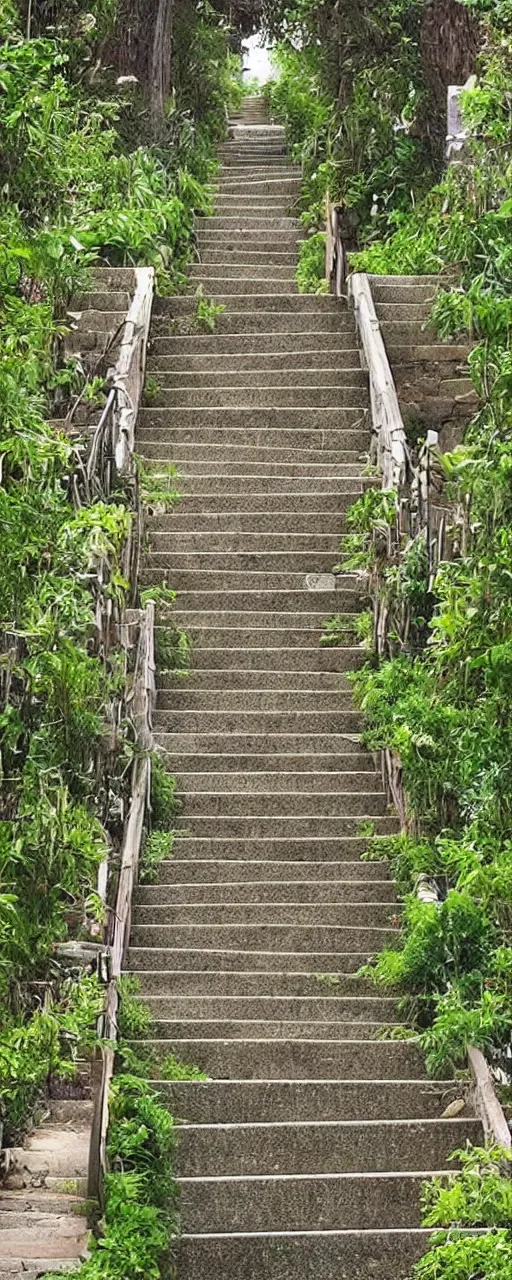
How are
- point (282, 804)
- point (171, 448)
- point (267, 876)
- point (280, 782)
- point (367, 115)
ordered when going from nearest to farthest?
point (267, 876) < point (282, 804) < point (280, 782) < point (171, 448) < point (367, 115)

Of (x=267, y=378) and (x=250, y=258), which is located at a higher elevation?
(x=250, y=258)

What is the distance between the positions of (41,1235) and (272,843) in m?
2.91

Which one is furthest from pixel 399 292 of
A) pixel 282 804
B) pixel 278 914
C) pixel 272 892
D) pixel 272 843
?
pixel 278 914

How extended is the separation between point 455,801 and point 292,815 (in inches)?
45.1

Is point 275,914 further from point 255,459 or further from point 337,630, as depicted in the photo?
point 255,459

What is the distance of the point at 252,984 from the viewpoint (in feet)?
26.7

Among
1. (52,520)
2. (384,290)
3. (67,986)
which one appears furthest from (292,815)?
(384,290)

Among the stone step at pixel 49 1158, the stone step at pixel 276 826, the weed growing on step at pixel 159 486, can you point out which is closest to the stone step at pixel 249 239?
the weed growing on step at pixel 159 486

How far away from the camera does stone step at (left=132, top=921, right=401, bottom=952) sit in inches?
331

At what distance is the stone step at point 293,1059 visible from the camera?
7.63 metres

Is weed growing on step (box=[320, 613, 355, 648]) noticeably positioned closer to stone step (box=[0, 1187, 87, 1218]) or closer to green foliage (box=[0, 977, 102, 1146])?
green foliage (box=[0, 977, 102, 1146])

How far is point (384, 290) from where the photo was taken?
13117 mm

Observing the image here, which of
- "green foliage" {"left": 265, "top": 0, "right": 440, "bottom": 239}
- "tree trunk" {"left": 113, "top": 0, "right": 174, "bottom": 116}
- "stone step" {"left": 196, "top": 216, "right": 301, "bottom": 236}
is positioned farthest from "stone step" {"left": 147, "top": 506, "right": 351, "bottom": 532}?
"tree trunk" {"left": 113, "top": 0, "right": 174, "bottom": 116}

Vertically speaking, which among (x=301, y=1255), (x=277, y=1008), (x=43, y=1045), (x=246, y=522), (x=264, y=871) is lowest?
(x=301, y=1255)
